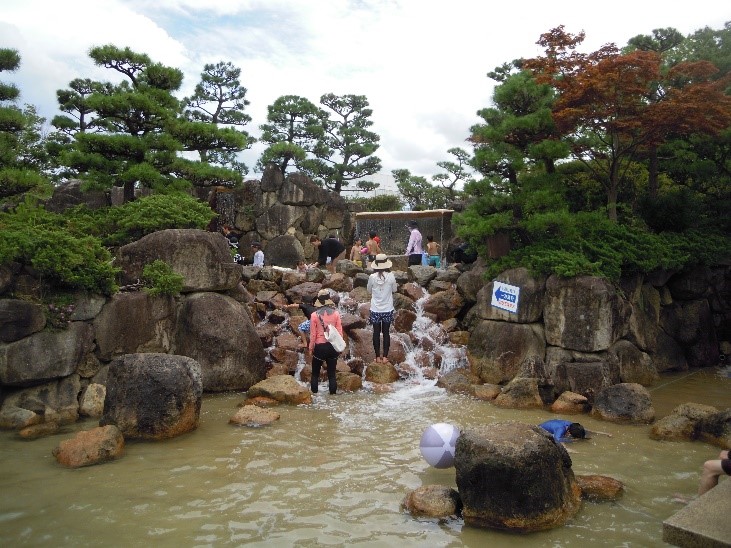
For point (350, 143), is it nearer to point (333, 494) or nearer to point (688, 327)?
point (688, 327)

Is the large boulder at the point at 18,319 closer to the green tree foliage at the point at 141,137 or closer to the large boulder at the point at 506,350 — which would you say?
the green tree foliage at the point at 141,137

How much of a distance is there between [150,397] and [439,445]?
3817mm

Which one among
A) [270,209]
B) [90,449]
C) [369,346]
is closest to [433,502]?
[90,449]

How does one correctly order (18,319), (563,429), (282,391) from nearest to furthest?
(563,429) < (18,319) < (282,391)

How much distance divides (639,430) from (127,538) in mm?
6836

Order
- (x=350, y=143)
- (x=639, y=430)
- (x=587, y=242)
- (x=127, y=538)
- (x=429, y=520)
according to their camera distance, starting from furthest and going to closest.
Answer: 1. (x=350, y=143)
2. (x=587, y=242)
3. (x=639, y=430)
4. (x=429, y=520)
5. (x=127, y=538)

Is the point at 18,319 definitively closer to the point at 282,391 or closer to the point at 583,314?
the point at 282,391

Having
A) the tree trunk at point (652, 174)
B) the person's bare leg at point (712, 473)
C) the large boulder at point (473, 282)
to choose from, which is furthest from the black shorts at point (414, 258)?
the person's bare leg at point (712, 473)

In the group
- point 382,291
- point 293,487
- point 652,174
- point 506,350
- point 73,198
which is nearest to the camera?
point 293,487

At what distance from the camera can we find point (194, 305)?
1033 cm

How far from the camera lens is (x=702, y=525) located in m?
3.73

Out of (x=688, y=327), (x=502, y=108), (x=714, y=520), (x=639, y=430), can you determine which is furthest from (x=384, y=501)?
(x=688, y=327)

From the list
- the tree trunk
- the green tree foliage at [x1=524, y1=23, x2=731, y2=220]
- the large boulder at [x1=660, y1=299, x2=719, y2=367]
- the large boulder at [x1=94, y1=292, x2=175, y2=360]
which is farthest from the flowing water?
the tree trunk

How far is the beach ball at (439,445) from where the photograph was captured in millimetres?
6258
